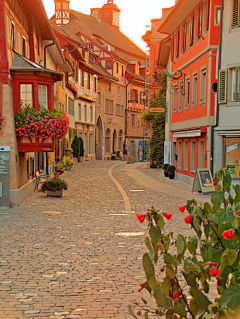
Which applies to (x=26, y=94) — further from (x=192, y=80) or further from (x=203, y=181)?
(x=192, y=80)

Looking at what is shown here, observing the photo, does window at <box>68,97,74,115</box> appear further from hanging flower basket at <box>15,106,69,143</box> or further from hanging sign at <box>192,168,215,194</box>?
hanging flower basket at <box>15,106,69,143</box>

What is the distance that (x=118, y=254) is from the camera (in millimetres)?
7863

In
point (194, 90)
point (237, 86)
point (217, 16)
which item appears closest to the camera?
point (237, 86)

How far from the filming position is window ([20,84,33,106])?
14.6 m

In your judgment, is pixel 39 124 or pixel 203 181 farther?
pixel 203 181

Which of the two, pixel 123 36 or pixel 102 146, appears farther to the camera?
pixel 123 36

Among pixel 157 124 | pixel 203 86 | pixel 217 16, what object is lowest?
pixel 157 124

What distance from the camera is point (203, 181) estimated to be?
17281 mm

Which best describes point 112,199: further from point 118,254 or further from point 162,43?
point 162,43

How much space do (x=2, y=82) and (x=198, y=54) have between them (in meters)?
10.0

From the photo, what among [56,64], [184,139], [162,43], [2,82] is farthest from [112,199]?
[56,64]

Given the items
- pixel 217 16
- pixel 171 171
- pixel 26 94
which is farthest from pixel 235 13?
pixel 171 171

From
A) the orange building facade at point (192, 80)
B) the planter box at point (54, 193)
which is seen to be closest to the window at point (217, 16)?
the orange building facade at point (192, 80)

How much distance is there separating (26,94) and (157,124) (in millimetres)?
21143
